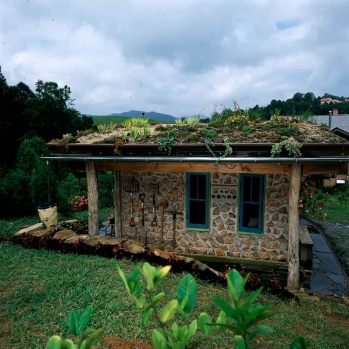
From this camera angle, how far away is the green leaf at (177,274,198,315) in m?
1.03

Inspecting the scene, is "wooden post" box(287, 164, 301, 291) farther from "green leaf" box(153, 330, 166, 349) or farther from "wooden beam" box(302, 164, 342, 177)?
"green leaf" box(153, 330, 166, 349)

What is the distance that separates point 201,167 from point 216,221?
6.06ft

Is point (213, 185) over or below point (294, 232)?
over

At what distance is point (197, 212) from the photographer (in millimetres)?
8047

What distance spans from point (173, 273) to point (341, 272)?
3.85 meters

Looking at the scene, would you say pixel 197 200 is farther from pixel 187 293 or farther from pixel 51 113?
pixel 51 113

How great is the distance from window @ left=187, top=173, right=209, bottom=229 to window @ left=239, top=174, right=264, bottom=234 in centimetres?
87

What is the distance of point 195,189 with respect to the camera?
8.02 m

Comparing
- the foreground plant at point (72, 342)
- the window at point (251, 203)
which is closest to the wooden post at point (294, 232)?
the window at point (251, 203)

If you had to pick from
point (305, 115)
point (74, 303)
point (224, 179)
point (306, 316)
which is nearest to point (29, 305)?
point (74, 303)

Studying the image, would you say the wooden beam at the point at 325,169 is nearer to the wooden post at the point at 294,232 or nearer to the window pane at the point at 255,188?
the wooden post at the point at 294,232

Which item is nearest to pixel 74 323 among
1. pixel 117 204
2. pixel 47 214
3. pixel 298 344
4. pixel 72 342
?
pixel 72 342

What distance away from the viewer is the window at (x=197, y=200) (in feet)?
26.0

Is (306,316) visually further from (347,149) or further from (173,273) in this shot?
(347,149)
